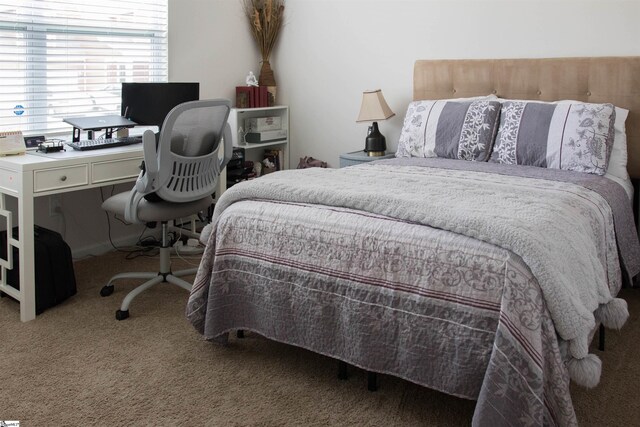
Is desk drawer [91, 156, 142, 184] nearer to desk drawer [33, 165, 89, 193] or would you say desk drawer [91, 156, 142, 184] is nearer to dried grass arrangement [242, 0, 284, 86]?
desk drawer [33, 165, 89, 193]

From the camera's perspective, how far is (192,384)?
238cm

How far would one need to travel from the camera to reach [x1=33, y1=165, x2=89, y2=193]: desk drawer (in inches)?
114

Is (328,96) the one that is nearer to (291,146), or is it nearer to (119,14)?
(291,146)

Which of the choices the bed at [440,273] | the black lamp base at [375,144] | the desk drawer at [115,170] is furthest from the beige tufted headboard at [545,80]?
the desk drawer at [115,170]

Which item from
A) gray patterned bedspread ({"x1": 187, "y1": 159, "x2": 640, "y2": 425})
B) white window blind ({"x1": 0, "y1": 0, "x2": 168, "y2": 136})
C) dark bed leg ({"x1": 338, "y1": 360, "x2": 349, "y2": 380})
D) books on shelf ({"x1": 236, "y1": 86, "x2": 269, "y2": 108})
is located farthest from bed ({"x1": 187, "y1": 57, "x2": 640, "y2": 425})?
books on shelf ({"x1": 236, "y1": 86, "x2": 269, "y2": 108})

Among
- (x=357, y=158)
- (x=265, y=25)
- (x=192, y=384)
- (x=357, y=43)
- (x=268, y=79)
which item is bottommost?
(x=192, y=384)

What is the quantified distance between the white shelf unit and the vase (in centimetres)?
9

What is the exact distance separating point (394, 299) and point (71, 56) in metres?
2.62

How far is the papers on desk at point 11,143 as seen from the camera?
9.92 ft

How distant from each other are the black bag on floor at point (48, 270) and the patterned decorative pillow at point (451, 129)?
1931mm

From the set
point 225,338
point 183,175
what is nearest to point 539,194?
point 225,338

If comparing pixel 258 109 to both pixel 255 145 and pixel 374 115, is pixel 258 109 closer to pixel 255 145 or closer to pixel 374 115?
pixel 255 145

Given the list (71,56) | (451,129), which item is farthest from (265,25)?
(451,129)

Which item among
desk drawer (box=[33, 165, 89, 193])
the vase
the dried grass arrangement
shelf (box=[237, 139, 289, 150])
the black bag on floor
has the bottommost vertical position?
the black bag on floor
